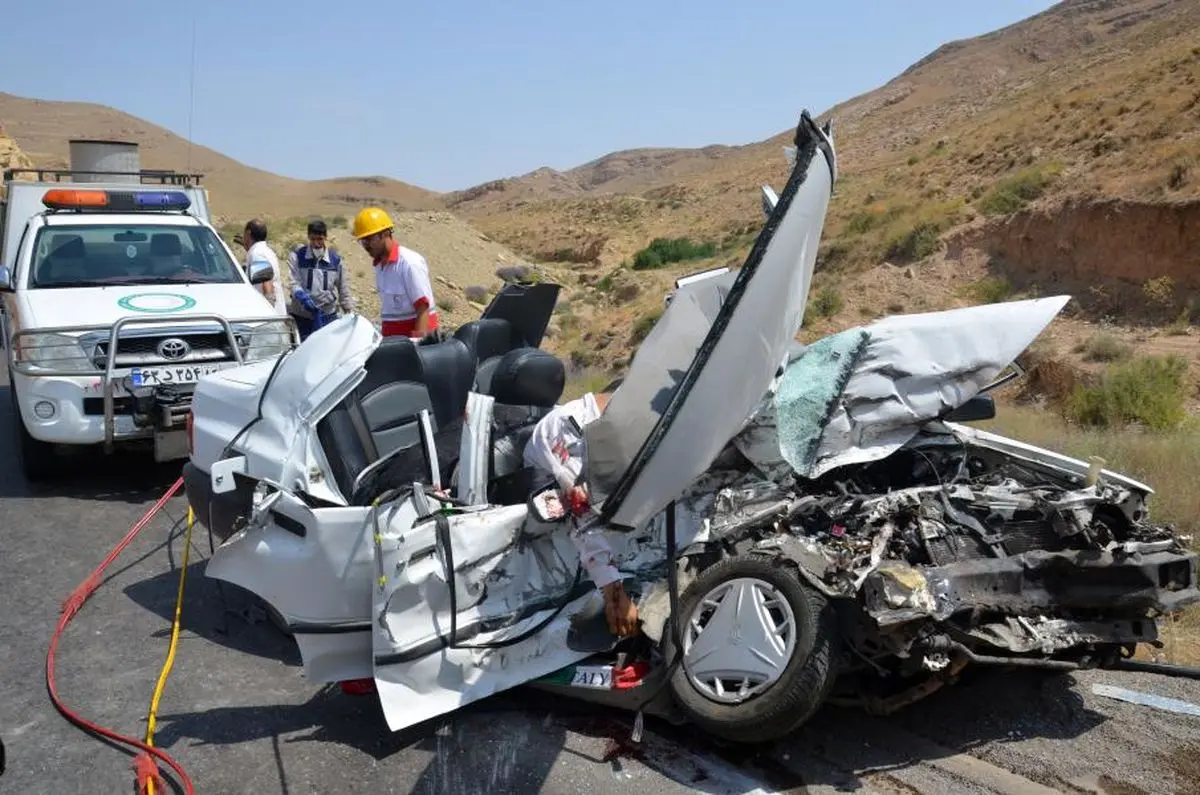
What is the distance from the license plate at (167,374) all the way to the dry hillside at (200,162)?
66555mm

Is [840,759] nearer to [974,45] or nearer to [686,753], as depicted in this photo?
[686,753]

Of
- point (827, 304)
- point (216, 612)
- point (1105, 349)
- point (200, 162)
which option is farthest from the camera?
point (200, 162)

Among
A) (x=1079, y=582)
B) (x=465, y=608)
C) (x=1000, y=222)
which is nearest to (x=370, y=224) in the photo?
(x=465, y=608)

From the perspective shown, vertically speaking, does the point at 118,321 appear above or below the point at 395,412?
above

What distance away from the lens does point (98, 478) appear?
8148 millimetres

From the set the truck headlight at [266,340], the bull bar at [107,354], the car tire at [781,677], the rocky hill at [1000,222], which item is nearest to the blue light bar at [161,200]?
the bull bar at [107,354]

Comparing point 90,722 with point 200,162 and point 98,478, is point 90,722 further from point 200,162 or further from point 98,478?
point 200,162

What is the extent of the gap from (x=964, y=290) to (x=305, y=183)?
9667cm

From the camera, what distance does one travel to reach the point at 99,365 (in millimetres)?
7391

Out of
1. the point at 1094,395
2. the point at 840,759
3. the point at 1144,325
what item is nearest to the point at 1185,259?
the point at 1144,325

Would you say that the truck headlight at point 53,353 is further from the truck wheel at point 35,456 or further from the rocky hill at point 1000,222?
the rocky hill at point 1000,222

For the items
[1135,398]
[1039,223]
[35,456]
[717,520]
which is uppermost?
[1039,223]

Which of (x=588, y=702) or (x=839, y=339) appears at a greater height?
(x=839, y=339)

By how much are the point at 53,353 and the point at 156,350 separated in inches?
27.6
